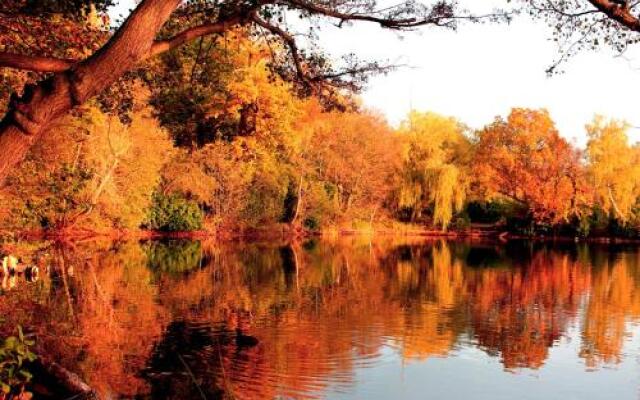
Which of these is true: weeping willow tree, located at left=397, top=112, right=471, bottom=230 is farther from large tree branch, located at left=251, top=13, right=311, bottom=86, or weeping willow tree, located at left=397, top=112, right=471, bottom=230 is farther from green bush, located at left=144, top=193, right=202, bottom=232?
large tree branch, located at left=251, top=13, right=311, bottom=86

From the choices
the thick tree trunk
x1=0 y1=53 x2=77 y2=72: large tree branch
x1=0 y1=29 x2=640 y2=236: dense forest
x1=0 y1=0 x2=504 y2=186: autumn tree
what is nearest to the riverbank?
x1=0 y1=29 x2=640 y2=236: dense forest

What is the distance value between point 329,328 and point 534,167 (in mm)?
37083

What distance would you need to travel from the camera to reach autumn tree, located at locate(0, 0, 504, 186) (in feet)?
16.6

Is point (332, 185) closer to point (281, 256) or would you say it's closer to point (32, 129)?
point (281, 256)

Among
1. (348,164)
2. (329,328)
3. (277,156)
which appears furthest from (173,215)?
(329,328)

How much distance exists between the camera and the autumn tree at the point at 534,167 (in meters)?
46.4

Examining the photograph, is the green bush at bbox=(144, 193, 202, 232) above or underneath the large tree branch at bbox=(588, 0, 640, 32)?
underneath

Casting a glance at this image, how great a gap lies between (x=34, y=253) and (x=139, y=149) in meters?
13.3

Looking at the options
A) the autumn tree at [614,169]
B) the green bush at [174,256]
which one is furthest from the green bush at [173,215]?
the autumn tree at [614,169]

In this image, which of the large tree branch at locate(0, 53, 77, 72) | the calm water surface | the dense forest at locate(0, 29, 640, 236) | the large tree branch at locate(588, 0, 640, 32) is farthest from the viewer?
the dense forest at locate(0, 29, 640, 236)

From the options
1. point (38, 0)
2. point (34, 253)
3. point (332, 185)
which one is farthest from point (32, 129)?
point (332, 185)

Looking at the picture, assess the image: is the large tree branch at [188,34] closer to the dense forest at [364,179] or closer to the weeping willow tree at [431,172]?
the dense forest at [364,179]

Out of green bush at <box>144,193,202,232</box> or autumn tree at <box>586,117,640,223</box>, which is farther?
autumn tree at <box>586,117,640,223</box>

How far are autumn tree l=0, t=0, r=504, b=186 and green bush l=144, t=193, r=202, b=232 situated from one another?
2942 centimetres
